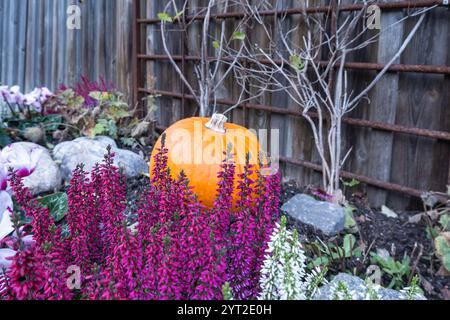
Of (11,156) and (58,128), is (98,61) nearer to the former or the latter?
(58,128)

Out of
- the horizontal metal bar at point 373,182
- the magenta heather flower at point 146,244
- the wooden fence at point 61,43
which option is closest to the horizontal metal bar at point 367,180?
the horizontal metal bar at point 373,182

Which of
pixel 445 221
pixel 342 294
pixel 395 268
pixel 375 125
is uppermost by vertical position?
pixel 375 125

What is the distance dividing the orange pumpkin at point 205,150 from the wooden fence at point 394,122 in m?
0.74

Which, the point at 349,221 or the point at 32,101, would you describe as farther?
the point at 32,101

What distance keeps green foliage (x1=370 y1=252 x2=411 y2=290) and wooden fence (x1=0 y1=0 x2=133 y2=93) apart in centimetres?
344

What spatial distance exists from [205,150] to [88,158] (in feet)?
3.48

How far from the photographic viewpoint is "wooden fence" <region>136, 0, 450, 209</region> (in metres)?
2.25

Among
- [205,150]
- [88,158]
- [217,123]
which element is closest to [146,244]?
[205,150]

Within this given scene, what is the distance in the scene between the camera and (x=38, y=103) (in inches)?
157

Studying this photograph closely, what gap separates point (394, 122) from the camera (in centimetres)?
246

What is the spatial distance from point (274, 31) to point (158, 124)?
5.36 feet

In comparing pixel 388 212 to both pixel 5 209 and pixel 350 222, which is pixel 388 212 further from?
pixel 5 209

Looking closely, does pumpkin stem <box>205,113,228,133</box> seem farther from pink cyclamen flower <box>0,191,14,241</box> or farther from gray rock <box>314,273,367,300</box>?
pink cyclamen flower <box>0,191,14,241</box>

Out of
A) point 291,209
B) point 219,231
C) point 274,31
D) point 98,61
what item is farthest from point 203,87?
point 219,231
